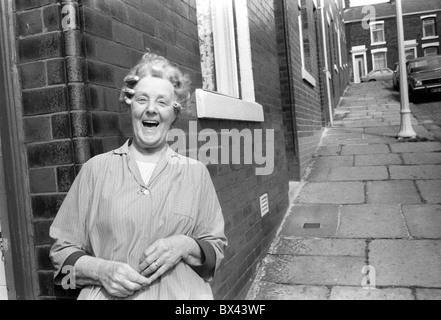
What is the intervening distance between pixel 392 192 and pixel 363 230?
1294 millimetres

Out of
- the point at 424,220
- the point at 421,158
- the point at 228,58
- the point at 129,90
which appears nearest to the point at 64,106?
the point at 129,90

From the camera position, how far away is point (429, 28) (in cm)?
3059

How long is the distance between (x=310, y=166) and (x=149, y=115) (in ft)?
19.9

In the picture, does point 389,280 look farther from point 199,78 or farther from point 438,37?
point 438,37

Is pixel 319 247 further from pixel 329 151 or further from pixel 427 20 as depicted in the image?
pixel 427 20

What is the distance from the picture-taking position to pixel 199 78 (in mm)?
3090

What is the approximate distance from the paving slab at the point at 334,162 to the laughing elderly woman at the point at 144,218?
231 inches

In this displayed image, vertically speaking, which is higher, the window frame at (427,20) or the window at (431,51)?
the window frame at (427,20)

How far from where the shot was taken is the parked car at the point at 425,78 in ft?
44.8

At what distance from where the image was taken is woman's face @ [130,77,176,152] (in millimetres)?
1598

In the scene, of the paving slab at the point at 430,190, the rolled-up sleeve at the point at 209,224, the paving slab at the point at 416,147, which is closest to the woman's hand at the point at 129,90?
the rolled-up sleeve at the point at 209,224

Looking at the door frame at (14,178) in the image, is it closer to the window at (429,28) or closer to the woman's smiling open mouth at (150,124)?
the woman's smiling open mouth at (150,124)
